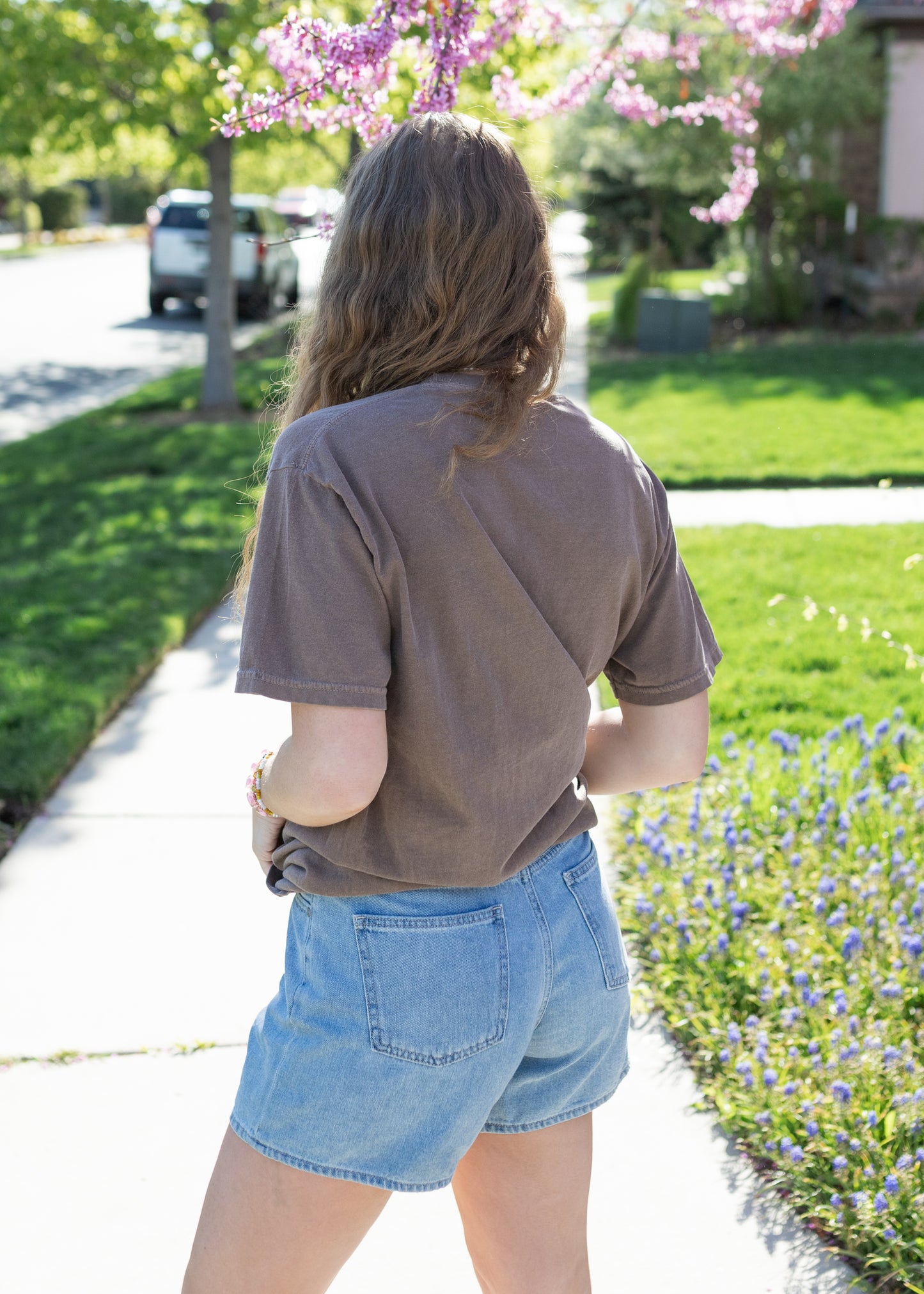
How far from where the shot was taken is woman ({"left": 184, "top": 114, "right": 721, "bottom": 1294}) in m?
1.28

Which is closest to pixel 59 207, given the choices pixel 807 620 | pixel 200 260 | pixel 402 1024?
pixel 200 260

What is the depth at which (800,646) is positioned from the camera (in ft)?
17.1

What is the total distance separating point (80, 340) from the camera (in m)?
18.3

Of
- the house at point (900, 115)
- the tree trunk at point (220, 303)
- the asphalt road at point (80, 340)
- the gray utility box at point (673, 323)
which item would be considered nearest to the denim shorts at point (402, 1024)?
the asphalt road at point (80, 340)

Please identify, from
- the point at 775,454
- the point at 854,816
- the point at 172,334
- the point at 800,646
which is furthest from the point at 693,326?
the point at 854,816

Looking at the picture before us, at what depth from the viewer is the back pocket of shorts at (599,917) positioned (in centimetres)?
153

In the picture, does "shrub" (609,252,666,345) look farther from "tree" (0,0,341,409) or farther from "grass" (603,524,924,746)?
"grass" (603,524,924,746)

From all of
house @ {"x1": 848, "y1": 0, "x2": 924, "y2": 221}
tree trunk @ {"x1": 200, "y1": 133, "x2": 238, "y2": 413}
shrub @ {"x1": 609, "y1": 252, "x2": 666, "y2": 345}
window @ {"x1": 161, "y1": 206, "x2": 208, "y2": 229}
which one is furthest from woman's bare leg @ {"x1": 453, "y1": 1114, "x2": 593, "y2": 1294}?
window @ {"x1": 161, "y1": 206, "x2": 208, "y2": 229}

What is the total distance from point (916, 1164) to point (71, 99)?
10721 mm

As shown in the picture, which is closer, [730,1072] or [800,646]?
[730,1072]

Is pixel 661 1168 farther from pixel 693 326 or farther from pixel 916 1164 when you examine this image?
pixel 693 326

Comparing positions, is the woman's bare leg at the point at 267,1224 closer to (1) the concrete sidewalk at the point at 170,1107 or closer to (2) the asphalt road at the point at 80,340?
(1) the concrete sidewalk at the point at 170,1107

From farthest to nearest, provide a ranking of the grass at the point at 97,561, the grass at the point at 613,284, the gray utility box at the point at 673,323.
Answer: the grass at the point at 613,284 < the gray utility box at the point at 673,323 < the grass at the point at 97,561

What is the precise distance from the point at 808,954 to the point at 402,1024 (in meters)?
1.93
